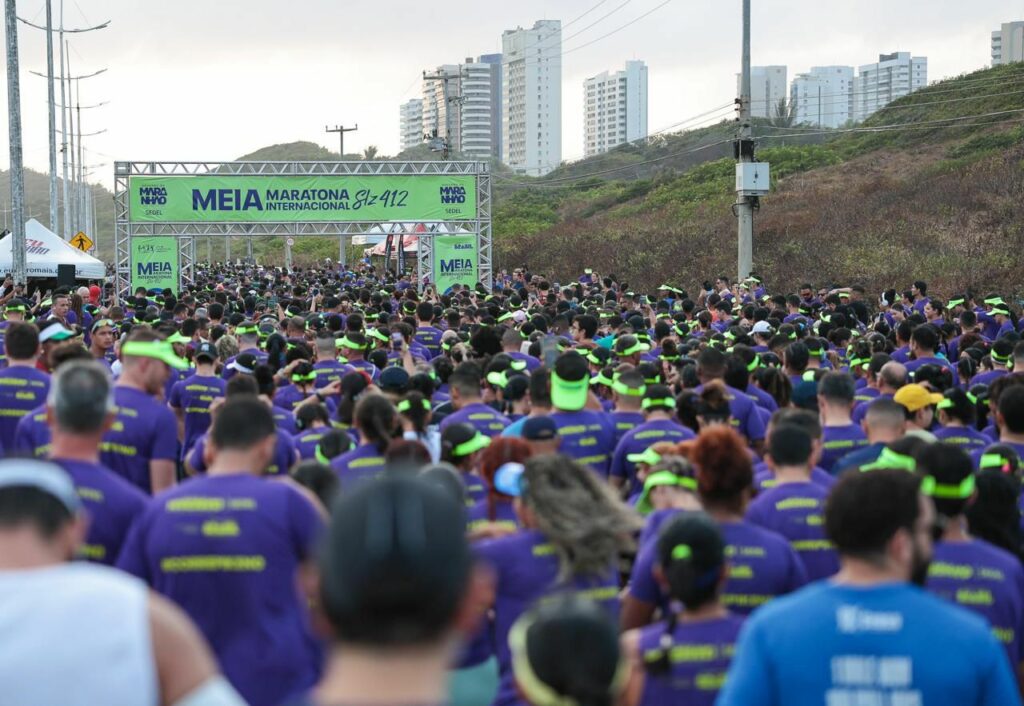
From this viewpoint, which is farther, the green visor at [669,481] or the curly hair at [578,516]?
the green visor at [669,481]

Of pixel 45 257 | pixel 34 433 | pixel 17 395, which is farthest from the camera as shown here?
pixel 45 257

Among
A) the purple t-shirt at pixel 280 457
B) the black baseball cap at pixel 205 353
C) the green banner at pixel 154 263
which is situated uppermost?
the green banner at pixel 154 263

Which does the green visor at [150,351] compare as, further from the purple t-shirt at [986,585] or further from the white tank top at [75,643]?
the white tank top at [75,643]

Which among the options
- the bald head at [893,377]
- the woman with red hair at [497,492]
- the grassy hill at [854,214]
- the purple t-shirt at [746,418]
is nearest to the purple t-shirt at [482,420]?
the purple t-shirt at [746,418]

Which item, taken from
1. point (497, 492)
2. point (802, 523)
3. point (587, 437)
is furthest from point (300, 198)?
point (802, 523)

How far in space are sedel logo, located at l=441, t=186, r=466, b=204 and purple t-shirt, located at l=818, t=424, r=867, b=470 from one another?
2576 cm

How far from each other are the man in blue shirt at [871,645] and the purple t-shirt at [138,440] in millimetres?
4448

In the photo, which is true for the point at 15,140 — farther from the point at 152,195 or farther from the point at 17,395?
the point at 17,395

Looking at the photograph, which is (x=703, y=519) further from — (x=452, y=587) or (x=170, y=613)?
(x=452, y=587)

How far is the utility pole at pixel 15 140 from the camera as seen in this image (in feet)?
77.5

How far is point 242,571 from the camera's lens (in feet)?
16.2

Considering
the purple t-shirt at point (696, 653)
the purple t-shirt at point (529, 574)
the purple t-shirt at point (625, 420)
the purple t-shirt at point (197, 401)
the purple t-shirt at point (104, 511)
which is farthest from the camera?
the purple t-shirt at point (197, 401)

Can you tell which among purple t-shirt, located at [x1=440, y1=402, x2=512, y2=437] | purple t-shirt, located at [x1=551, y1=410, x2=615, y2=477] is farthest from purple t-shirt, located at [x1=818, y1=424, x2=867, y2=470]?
purple t-shirt, located at [x1=440, y1=402, x2=512, y2=437]

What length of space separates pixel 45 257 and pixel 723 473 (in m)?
30.2
